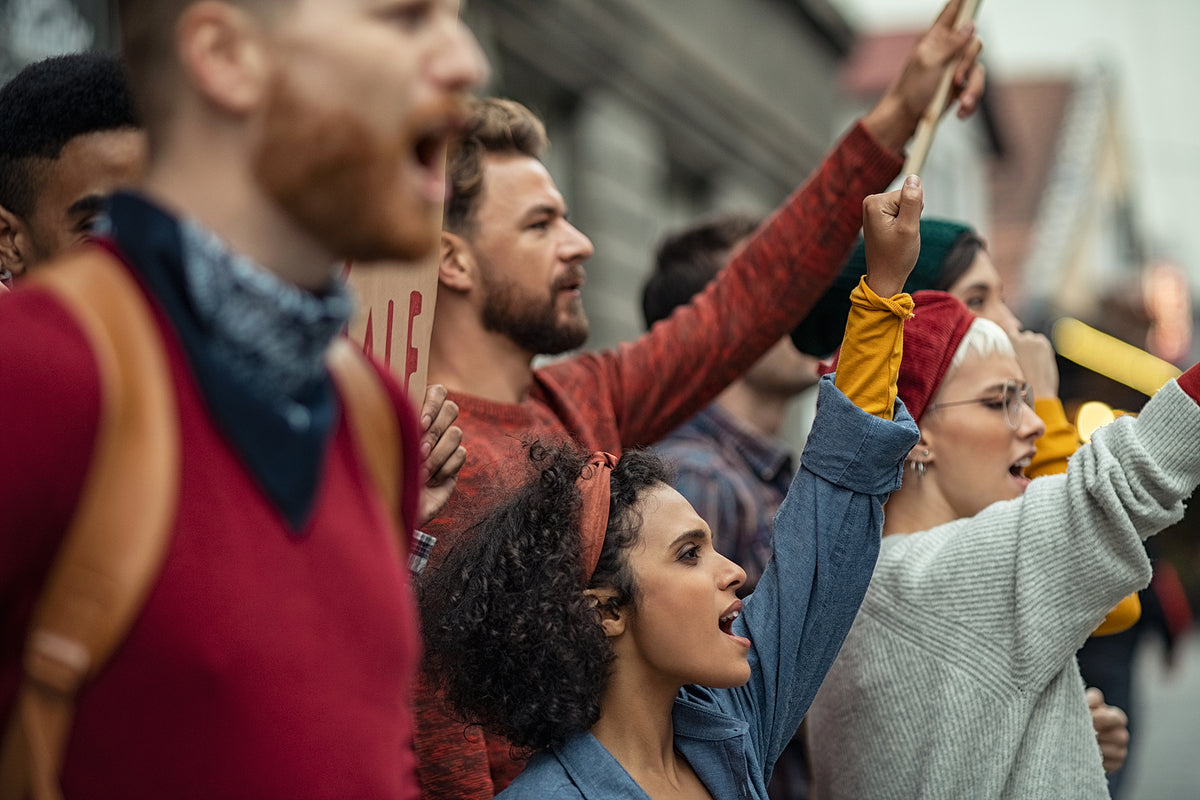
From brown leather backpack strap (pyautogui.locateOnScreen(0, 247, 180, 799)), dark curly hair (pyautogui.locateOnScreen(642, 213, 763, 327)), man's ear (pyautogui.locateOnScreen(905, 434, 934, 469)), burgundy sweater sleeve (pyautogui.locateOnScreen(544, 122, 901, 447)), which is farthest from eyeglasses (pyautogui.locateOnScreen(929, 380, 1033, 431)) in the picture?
brown leather backpack strap (pyautogui.locateOnScreen(0, 247, 180, 799))

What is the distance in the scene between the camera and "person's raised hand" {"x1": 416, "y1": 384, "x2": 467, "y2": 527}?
7.28 feet

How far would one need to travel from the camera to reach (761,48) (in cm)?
1291

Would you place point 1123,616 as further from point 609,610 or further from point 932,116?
point 609,610

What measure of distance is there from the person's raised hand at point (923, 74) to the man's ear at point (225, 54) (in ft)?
6.88

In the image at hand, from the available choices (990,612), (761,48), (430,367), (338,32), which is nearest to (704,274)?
(430,367)

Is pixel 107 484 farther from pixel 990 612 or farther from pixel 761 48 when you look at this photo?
pixel 761 48

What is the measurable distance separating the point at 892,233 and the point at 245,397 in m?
1.40

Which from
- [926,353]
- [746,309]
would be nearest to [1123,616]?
[926,353]

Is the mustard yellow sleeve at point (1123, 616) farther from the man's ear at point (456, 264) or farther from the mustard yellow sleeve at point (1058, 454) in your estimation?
the man's ear at point (456, 264)

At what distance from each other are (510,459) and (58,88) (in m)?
1.08

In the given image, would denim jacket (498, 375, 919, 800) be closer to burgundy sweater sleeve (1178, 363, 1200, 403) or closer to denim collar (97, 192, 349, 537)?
burgundy sweater sleeve (1178, 363, 1200, 403)

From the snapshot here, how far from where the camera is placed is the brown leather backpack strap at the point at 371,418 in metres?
1.43

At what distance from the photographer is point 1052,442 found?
10.5 feet

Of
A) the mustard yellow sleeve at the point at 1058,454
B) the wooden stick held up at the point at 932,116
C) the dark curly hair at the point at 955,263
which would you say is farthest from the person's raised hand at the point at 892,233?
the dark curly hair at the point at 955,263
